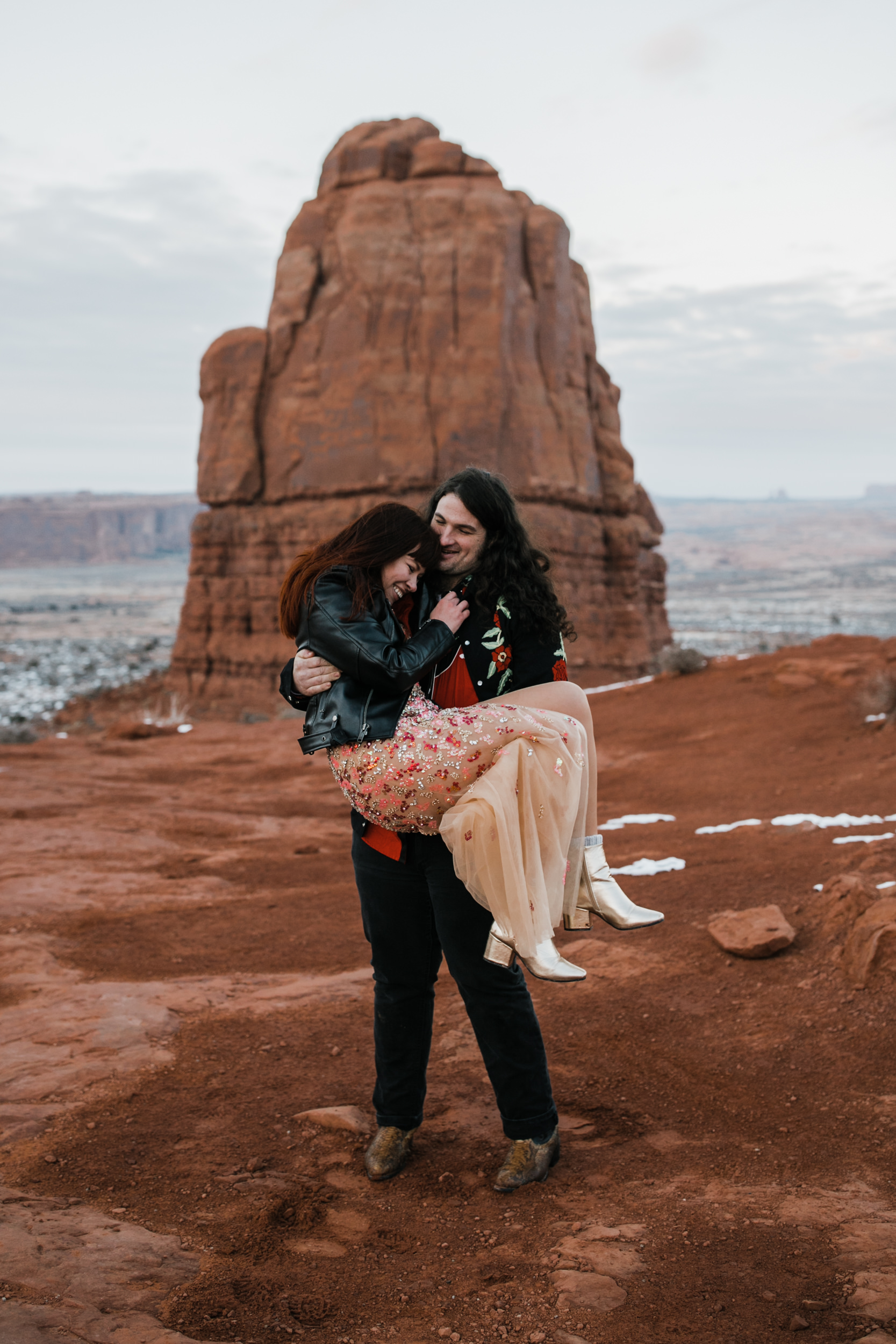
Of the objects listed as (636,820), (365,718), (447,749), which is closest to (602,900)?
(447,749)

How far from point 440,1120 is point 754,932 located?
1.99 meters

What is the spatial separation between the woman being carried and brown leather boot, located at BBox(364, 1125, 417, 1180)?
87cm

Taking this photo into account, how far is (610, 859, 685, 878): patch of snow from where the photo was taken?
6.43 meters

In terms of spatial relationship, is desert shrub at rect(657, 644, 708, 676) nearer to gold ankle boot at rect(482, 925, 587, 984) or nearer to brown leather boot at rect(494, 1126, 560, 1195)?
brown leather boot at rect(494, 1126, 560, 1195)

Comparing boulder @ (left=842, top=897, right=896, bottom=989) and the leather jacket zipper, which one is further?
boulder @ (left=842, top=897, right=896, bottom=989)

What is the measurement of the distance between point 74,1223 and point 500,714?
189 centimetres

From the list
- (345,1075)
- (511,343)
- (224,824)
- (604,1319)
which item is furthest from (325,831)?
(511,343)

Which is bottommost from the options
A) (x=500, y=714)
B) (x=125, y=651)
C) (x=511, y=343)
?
(x=125, y=651)

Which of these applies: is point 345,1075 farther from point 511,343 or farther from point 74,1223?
point 511,343

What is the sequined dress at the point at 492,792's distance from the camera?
109 inches

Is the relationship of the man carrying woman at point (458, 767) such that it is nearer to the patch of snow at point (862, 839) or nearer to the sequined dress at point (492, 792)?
the sequined dress at point (492, 792)

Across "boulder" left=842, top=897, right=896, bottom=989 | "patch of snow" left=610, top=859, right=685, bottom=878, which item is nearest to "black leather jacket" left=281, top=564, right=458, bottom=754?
"boulder" left=842, top=897, right=896, bottom=989

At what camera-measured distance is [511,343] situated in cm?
1966

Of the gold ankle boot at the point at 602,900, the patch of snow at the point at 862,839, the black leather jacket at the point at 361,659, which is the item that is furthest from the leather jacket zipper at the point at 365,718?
the patch of snow at the point at 862,839
